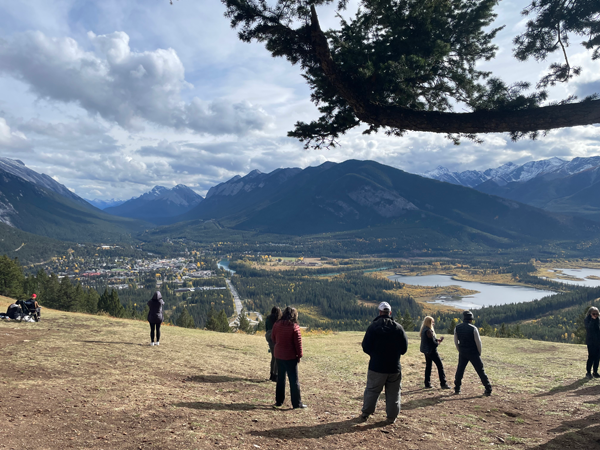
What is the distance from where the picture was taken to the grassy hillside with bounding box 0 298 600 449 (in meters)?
6.35

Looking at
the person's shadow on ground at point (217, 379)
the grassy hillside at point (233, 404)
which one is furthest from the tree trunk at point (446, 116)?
the person's shadow on ground at point (217, 379)

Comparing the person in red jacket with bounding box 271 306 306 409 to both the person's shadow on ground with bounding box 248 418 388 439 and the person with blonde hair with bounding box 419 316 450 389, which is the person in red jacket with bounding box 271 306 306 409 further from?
the person with blonde hair with bounding box 419 316 450 389

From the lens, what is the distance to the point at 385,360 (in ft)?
24.2

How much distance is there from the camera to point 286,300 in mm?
159625

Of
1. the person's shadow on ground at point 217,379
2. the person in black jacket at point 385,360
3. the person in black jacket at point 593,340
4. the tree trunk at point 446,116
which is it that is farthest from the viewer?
the person in black jacket at point 593,340

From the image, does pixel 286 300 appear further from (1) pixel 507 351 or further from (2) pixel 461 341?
(2) pixel 461 341

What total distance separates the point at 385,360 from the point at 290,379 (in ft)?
7.87

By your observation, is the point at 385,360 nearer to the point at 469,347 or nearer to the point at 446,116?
the point at 469,347

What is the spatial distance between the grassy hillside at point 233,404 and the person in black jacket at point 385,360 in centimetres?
43

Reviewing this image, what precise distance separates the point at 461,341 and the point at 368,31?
37.6 ft

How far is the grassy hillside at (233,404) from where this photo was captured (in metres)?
6.35

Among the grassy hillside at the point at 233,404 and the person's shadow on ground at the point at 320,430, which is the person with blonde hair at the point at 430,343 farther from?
the person's shadow on ground at the point at 320,430

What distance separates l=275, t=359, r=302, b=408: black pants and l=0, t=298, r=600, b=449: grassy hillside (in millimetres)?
315

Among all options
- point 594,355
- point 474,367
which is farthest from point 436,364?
point 594,355
